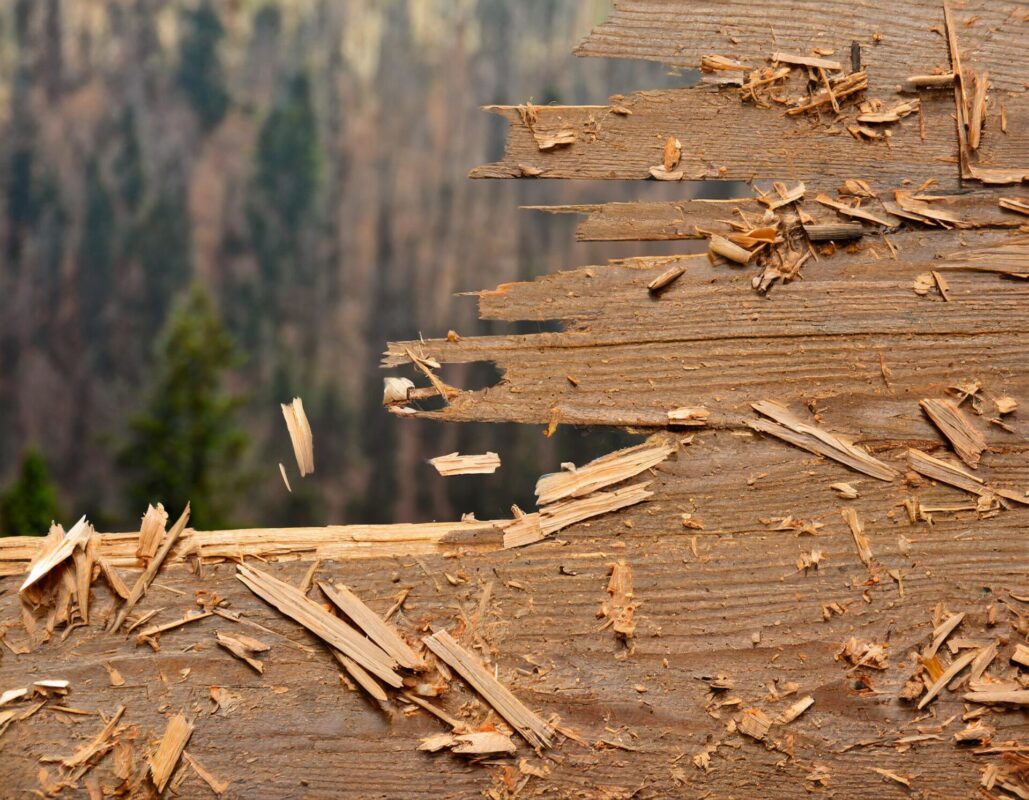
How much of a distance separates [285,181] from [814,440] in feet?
2.48

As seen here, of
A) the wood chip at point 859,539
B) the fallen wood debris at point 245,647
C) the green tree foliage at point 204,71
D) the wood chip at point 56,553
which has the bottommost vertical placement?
the fallen wood debris at point 245,647

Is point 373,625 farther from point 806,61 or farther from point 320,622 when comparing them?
point 806,61

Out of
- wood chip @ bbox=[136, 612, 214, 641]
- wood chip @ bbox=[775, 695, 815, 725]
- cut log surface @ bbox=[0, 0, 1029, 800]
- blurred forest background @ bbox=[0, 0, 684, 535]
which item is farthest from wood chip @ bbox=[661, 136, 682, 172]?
wood chip @ bbox=[136, 612, 214, 641]

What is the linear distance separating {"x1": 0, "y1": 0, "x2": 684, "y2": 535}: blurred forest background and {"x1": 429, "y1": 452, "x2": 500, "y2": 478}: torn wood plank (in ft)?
0.54

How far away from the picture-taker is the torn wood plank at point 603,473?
28.2 inches

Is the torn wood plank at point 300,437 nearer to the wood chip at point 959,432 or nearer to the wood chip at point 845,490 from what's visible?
the wood chip at point 845,490

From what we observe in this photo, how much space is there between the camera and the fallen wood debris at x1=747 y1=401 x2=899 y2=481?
714 mm

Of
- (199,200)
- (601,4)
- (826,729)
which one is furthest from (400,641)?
(601,4)

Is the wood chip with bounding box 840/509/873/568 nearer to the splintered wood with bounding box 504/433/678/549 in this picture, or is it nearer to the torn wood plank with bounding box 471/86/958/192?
the splintered wood with bounding box 504/433/678/549

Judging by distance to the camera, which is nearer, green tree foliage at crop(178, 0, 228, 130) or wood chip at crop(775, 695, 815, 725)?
wood chip at crop(775, 695, 815, 725)

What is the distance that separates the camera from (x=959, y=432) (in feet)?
2.35

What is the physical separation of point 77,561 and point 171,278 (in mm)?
412

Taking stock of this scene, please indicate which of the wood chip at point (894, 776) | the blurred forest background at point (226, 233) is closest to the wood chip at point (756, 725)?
the wood chip at point (894, 776)

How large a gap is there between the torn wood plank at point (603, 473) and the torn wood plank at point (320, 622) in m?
0.23
